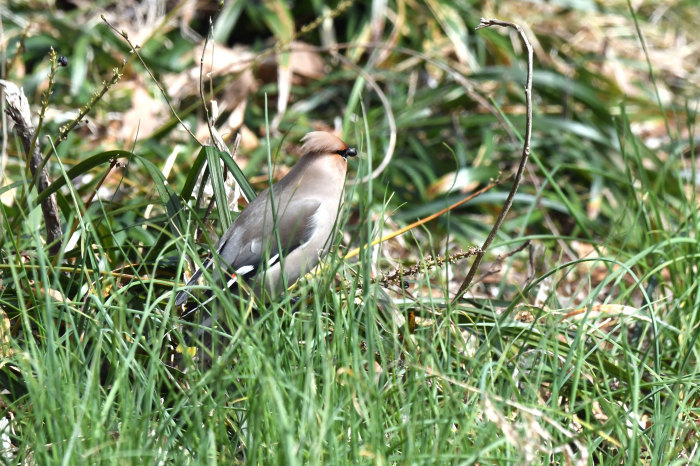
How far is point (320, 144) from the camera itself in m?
2.80

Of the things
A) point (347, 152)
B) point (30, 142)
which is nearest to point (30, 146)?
point (30, 142)

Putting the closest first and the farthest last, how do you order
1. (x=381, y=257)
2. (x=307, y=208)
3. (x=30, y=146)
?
(x=30, y=146) → (x=381, y=257) → (x=307, y=208)

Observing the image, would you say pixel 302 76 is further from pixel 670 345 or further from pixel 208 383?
pixel 208 383

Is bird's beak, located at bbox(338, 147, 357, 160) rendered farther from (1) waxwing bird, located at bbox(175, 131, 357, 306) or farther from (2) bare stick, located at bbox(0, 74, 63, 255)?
(2) bare stick, located at bbox(0, 74, 63, 255)

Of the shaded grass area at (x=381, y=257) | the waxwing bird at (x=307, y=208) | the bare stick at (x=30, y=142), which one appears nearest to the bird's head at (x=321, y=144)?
the waxwing bird at (x=307, y=208)

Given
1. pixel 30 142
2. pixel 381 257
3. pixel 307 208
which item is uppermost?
pixel 30 142

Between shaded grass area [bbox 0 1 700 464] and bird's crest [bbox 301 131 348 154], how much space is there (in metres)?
0.13

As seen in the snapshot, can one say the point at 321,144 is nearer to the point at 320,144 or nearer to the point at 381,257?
the point at 320,144

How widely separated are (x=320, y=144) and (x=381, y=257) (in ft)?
1.47

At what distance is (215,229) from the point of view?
107 inches

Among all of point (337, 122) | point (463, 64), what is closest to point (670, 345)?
point (337, 122)

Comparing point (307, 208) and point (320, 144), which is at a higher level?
point (320, 144)

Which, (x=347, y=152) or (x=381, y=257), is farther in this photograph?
(x=347, y=152)

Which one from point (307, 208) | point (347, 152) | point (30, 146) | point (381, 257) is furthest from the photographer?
point (347, 152)
